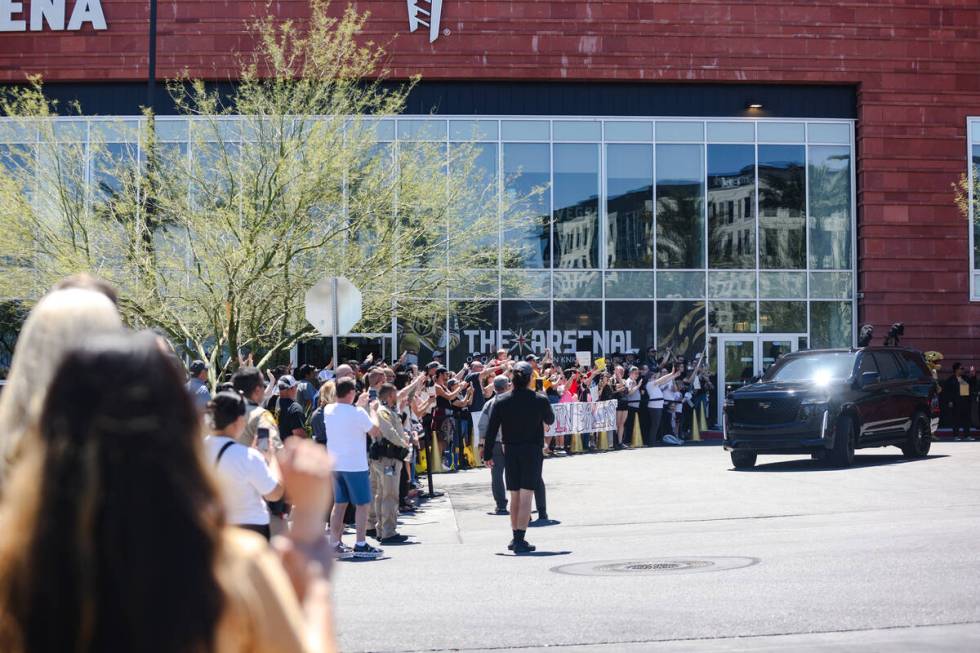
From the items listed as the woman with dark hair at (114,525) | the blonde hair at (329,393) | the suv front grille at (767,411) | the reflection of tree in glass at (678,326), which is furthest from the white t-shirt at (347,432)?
the reflection of tree in glass at (678,326)

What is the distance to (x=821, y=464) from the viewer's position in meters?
21.1

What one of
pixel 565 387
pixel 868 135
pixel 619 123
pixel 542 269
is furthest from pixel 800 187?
pixel 565 387

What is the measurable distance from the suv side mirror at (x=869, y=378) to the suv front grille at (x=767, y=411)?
141cm

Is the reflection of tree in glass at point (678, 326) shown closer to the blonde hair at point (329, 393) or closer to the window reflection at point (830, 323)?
the window reflection at point (830, 323)

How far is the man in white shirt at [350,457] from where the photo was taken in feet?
40.8

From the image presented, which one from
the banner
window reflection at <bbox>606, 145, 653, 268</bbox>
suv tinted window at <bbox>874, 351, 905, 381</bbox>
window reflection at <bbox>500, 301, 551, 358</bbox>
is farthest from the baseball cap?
window reflection at <bbox>606, 145, 653, 268</bbox>

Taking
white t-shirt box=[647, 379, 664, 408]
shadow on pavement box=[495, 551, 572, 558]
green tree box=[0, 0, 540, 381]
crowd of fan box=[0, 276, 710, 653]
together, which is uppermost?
green tree box=[0, 0, 540, 381]

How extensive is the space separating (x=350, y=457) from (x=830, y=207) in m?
25.4

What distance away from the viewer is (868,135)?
114ft

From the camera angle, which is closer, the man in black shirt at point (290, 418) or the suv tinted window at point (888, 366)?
the man in black shirt at point (290, 418)

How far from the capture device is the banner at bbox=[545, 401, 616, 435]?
2642 cm

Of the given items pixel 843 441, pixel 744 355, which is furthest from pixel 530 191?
pixel 843 441

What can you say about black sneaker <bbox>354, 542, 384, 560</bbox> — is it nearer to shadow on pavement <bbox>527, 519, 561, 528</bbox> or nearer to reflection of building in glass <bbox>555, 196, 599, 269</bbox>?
shadow on pavement <bbox>527, 519, 561, 528</bbox>

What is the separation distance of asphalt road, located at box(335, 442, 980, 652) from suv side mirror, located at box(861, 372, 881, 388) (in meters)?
2.20
